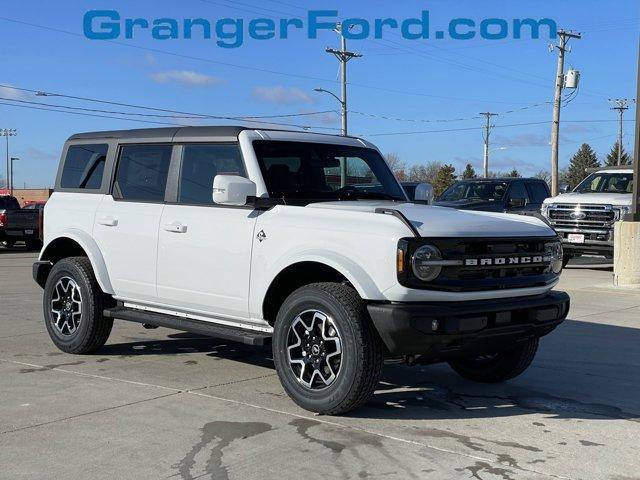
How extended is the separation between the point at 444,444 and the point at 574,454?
0.75 metres

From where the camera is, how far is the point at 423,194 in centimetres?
726

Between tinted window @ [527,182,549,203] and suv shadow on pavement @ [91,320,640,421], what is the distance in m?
10.4

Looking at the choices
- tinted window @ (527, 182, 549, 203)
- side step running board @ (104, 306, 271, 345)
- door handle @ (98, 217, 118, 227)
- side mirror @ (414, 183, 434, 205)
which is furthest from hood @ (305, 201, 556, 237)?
tinted window @ (527, 182, 549, 203)

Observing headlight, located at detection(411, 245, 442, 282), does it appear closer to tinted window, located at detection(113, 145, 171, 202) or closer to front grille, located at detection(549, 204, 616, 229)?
tinted window, located at detection(113, 145, 171, 202)

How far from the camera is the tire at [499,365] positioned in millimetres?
6234

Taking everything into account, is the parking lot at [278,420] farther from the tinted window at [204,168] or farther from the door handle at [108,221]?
the tinted window at [204,168]

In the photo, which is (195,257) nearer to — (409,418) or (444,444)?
(409,418)

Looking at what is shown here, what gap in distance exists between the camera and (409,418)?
5.32 metres

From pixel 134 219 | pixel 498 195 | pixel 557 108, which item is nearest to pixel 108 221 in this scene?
pixel 134 219

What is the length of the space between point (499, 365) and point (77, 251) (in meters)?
4.06

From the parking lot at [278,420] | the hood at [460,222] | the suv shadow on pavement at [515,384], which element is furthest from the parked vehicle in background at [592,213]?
the hood at [460,222]

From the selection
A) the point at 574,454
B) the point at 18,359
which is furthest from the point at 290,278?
the point at 18,359

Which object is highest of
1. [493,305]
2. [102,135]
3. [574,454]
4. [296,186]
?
[102,135]

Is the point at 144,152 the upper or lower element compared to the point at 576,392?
upper
